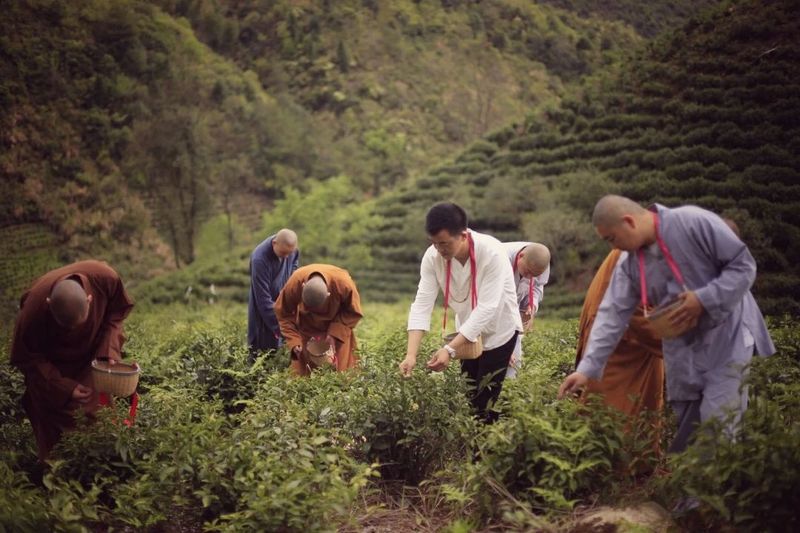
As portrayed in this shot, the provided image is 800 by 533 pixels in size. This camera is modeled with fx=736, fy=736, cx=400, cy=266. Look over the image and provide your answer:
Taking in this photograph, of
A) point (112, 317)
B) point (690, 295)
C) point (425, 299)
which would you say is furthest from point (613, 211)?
point (112, 317)

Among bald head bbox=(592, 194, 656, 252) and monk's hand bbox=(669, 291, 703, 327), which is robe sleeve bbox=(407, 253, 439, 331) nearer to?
bald head bbox=(592, 194, 656, 252)

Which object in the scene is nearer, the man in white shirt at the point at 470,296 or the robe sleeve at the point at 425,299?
the man in white shirt at the point at 470,296

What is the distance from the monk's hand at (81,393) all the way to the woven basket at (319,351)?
1.90 meters

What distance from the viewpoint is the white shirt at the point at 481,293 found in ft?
15.9

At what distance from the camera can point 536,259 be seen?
6.10m

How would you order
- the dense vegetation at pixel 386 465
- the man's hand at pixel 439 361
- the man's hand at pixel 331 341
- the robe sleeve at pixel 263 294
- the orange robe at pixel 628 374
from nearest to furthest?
the dense vegetation at pixel 386 465 < the orange robe at pixel 628 374 < the man's hand at pixel 439 361 < the man's hand at pixel 331 341 < the robe sleeve at pixel 263 294

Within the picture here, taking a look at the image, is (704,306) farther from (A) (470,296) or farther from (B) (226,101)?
(B) (226,101)

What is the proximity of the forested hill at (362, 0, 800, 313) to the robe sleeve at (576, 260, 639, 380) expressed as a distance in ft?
51.9

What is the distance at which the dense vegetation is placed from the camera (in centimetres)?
347

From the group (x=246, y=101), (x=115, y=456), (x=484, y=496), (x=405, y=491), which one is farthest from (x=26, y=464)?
(x=246, y=101)

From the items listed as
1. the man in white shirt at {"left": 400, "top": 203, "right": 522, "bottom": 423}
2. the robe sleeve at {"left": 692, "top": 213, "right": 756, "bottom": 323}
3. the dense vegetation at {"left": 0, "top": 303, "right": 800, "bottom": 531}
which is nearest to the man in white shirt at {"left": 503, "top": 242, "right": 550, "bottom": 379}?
the man in white shirt at {"left": 400, "top": 203, "right": 522, "bottom": 423}

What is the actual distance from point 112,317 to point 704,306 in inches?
155

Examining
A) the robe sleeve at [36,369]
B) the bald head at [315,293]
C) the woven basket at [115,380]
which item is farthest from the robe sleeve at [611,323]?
the robe sleeve at [36,369]

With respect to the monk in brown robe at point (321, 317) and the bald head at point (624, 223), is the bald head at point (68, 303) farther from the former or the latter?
the bald head at point (624, 223)
